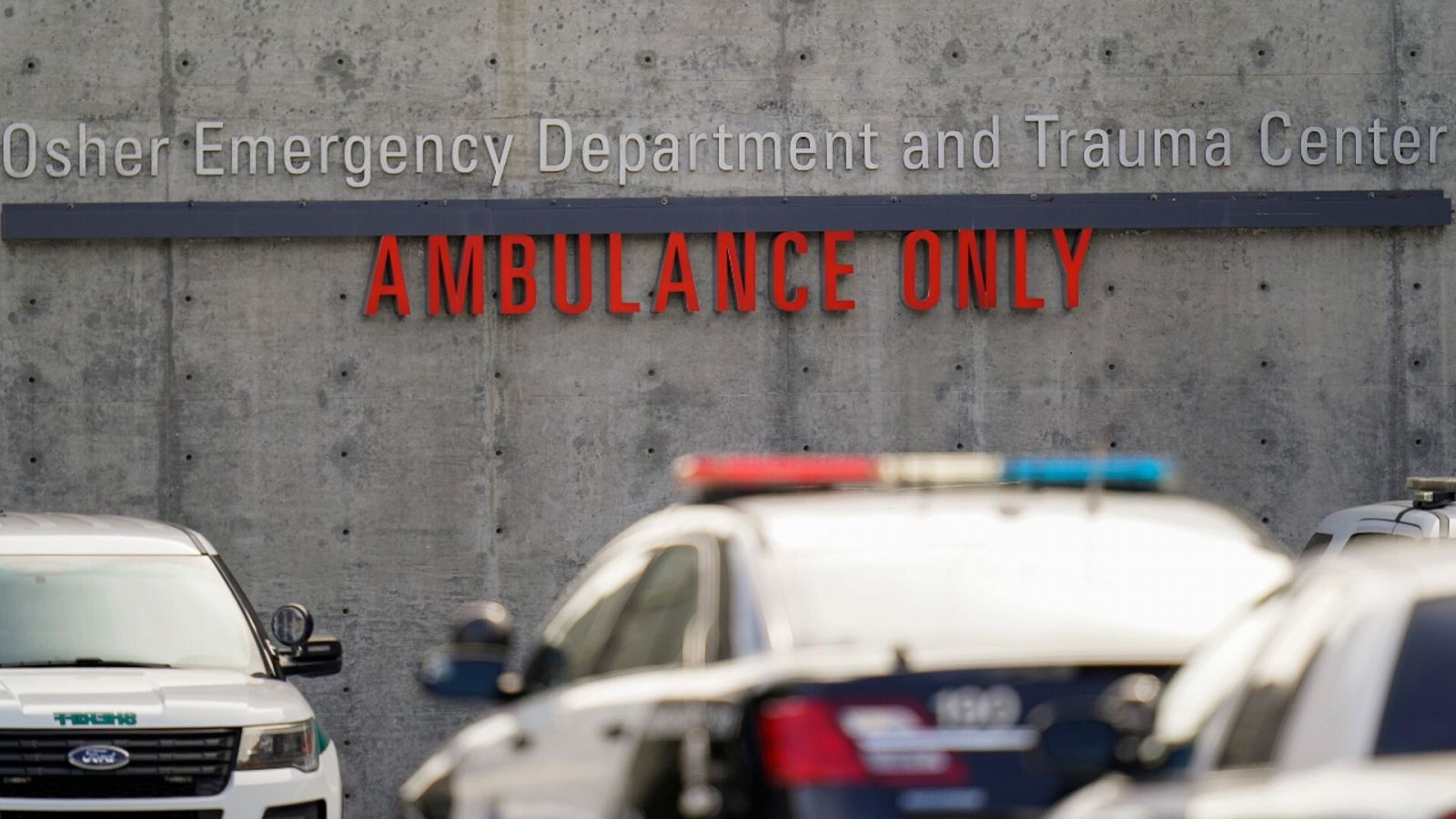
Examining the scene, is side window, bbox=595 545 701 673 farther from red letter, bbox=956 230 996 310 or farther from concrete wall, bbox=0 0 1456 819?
red letter, bbox=956 230 996 310

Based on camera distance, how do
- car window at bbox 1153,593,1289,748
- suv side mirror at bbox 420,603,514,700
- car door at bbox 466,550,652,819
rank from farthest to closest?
suv side mirror at bbox 420,603,514,700
car door at bbox 466,550,652,819
car window at bbox 1153,593,1289,748

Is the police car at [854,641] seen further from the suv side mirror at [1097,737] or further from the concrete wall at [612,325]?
the concrete wall at [612,325]

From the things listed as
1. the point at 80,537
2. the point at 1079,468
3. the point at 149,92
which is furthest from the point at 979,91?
the point at 1079,468

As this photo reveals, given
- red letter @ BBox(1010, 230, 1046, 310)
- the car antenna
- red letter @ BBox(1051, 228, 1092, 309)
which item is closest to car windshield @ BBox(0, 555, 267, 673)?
the car antenna

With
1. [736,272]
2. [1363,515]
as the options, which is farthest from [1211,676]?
[736,272]

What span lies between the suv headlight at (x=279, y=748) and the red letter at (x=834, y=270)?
6478 mm

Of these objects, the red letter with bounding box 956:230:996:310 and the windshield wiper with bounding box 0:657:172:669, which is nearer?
the windshield wiper with bounding box 0:657:172:669

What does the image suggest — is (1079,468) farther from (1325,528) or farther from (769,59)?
(769,59)

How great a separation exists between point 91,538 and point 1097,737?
664 centimetres

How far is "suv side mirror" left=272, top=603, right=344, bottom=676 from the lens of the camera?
9672 mm

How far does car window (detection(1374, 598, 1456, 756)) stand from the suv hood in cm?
583

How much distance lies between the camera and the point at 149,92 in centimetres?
1464

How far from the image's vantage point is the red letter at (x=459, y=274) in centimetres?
1448

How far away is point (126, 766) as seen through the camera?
8.45 meters
